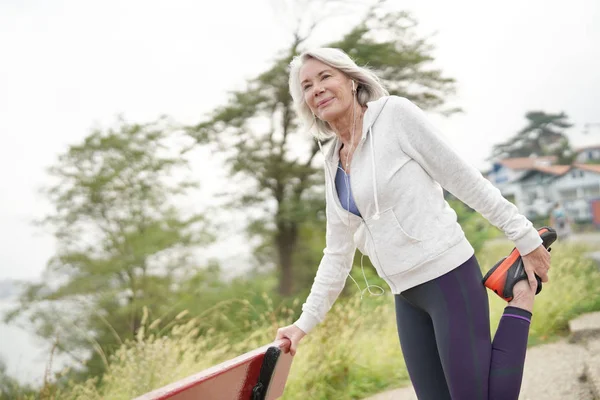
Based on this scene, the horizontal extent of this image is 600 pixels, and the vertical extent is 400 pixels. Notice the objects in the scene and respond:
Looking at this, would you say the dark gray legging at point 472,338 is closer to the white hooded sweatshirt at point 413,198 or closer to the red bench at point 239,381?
Result: the white hooded sweatshirt at point 413,198

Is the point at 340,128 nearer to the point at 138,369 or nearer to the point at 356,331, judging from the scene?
the point at 138,369

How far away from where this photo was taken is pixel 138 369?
316cm

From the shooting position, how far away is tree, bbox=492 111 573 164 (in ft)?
41.7

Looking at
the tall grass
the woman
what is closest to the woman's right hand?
the woman

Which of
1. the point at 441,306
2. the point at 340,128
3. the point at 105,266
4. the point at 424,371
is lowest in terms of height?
the point at 105,266

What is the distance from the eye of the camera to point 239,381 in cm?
112

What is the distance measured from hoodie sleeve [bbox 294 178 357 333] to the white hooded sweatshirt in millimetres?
153

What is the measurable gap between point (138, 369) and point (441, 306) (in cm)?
245

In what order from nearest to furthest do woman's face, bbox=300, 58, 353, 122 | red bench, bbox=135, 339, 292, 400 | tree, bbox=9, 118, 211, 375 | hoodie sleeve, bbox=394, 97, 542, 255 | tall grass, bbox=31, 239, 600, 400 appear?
1. red bench, bbox=135, 339, 292, 400
2. hoodie sleeve, bbox=394, 97, 542, 255
3. woman's face, bbox=300, 58, 353, 122
4. tall grass, bbox=31, 239, 600, 400
5. tree, bbox=9, 118, 211, 375

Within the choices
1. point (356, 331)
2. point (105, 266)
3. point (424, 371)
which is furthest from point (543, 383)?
point (105, 266)

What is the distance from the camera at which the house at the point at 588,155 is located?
10234 millimetres

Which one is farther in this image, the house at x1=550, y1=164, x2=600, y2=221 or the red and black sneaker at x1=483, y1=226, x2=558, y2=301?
the house at x1=550, y1=164, x2=600, y2=221

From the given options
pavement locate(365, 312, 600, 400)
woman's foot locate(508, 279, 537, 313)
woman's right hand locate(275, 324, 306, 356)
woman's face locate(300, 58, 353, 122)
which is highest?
woman's face locate(300, 58, 353, 122)

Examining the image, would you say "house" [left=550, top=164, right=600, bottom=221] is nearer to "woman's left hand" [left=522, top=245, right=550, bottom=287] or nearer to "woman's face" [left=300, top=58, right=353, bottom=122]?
"woman's left hand" [left=522, top=245, right=550, bottom=287]
